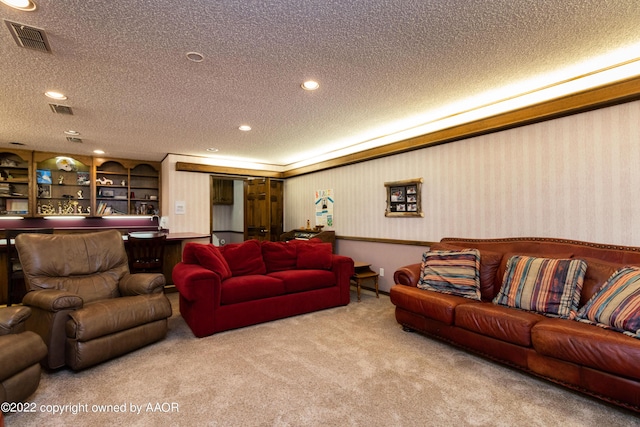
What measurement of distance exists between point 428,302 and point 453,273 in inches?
16.6

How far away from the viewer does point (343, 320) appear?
3744 mm

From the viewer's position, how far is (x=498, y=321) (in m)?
2.50

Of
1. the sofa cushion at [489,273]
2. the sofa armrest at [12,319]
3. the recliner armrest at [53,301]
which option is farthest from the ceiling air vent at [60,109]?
the sofa cushion at [489,273]

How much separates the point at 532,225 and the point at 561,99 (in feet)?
4.07

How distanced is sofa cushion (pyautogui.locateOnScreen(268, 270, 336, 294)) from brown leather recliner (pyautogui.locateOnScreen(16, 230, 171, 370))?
4.42 ft

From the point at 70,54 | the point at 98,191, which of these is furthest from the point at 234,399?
the point at 98,191

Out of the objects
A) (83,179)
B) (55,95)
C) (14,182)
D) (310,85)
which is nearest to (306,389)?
(310,85)

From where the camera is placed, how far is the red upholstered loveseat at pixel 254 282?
3.27 meters

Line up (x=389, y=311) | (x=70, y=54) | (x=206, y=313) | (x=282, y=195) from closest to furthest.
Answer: (x=70, y=54) < (x=206, y=313) < (x=389, y=311) < (x=282, y=195)

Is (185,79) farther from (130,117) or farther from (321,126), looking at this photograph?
(321,126)

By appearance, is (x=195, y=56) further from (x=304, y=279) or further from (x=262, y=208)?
(x=262, y=208)

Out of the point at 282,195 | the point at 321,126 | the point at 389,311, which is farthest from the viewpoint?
the point at 282,195

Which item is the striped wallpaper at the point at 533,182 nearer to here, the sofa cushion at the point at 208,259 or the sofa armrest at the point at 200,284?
the sofa cushion at the point at 208,259

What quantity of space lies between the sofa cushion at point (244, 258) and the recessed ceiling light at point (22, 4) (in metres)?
2.77
